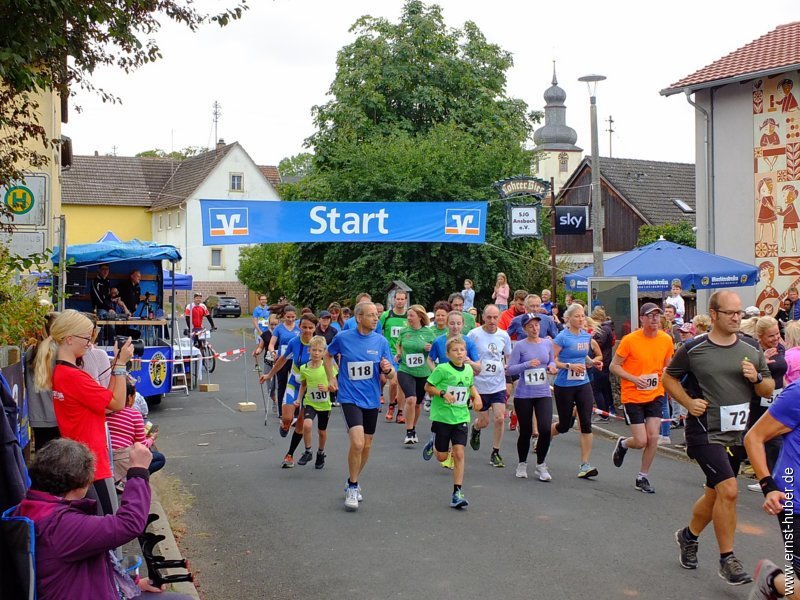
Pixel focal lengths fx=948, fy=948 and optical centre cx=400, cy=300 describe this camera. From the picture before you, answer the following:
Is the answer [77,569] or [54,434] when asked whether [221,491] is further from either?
[77,569]

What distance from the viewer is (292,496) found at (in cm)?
979

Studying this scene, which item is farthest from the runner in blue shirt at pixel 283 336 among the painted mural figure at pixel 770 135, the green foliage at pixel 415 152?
the painted mural figure at pixel 770 135

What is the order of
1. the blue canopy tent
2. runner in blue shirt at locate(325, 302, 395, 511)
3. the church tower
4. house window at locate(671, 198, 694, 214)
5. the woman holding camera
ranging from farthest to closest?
1. the church tower
2. house window at locate(671, 198, 694, 214)
3. the blue canopy tent
4. runner in blue shirt at locate(325, 302, 395, 511)
5. the woman holding camera

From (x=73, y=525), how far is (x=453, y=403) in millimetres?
5552

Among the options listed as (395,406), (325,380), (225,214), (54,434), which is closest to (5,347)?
(54,434)

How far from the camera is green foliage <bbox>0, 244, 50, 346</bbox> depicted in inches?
318

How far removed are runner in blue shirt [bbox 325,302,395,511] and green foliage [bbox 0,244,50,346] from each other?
9.41 feet

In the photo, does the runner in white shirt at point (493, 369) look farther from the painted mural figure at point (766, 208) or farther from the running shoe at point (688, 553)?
the painted mural figure at point (766, 208)

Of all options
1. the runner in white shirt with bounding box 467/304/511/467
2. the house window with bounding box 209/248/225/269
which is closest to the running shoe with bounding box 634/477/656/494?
the runner in white shirt with bounding box 467/304/511/467

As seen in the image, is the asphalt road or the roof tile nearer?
the asphalt road

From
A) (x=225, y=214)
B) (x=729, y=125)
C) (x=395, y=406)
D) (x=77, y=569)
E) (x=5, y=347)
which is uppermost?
(x=729, y=125)

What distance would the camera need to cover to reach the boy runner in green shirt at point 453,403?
9.22m

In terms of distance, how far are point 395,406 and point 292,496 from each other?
6.98 m

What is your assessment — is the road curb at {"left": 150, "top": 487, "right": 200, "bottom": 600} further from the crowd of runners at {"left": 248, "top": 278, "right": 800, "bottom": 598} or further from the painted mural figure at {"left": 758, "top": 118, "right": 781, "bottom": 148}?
the painted mural figure at {"left": 758, "top": 118, "right": 781, "bottom": 148}
